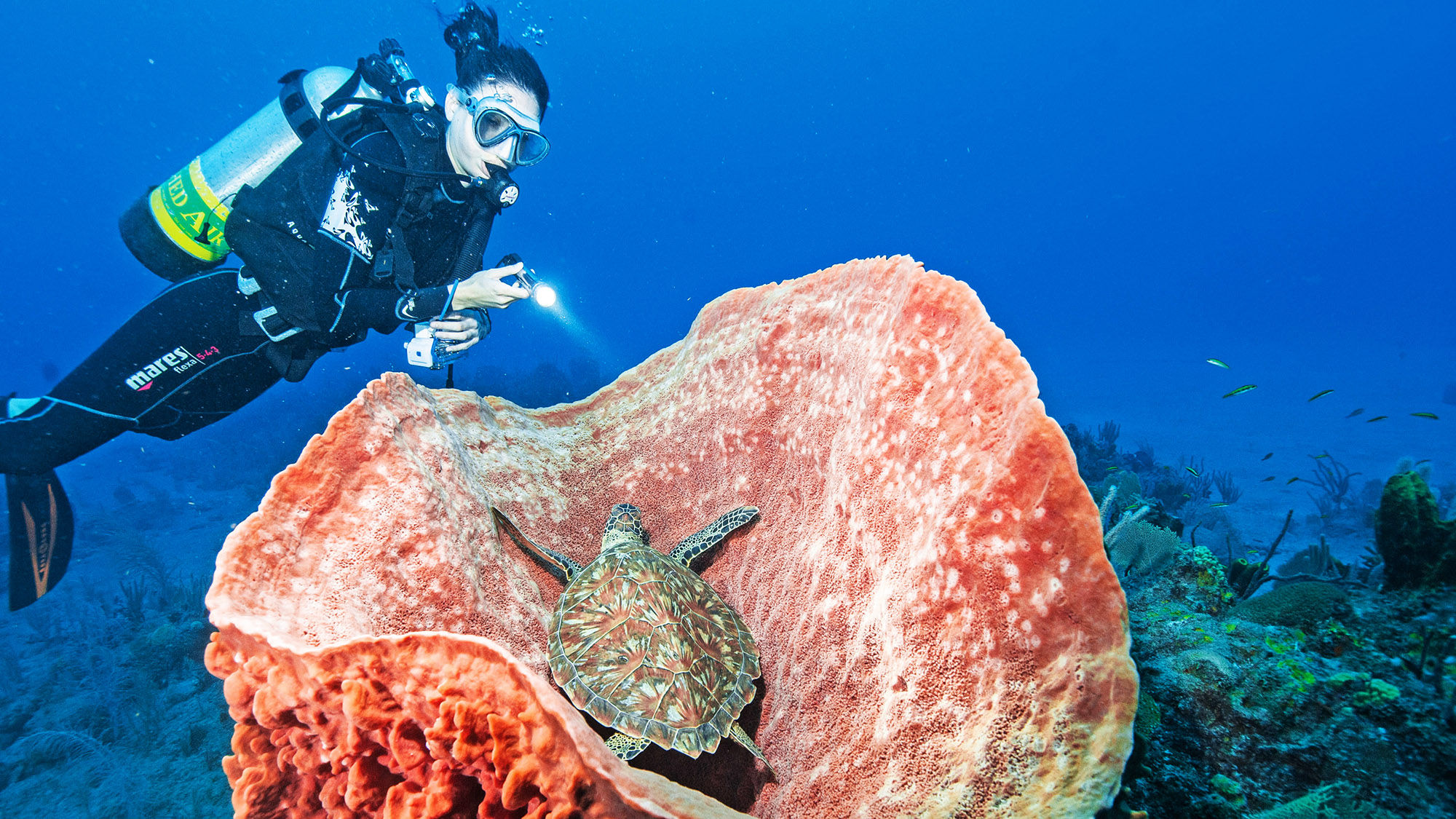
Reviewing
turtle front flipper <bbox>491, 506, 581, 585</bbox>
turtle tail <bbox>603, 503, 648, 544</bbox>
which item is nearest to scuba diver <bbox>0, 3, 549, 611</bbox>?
turtle front flipper <bbox>491, 506, 581, 585</bbox>

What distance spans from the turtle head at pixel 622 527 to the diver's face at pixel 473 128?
3.14m

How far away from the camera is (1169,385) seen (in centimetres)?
4678

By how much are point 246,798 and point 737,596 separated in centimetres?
244

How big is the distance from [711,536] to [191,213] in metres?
5.39

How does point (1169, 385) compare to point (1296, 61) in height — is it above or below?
below

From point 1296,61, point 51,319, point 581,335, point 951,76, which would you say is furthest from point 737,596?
point 1296,61

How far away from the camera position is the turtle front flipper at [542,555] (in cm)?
313

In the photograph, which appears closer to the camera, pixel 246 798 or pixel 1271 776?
pixel 246 798

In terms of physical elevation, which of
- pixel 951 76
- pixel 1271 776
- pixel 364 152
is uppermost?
pixel 951 76

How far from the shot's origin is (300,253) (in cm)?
399

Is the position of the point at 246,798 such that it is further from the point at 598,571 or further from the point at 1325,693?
the point at 1325,693

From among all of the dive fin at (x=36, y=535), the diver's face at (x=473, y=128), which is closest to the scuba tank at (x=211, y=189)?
the diver's face at (x=473, y=128)

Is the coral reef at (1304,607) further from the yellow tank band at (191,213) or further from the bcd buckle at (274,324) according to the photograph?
the yellow tank band at (191,213)

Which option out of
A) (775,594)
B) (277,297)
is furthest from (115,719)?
(775,594)
